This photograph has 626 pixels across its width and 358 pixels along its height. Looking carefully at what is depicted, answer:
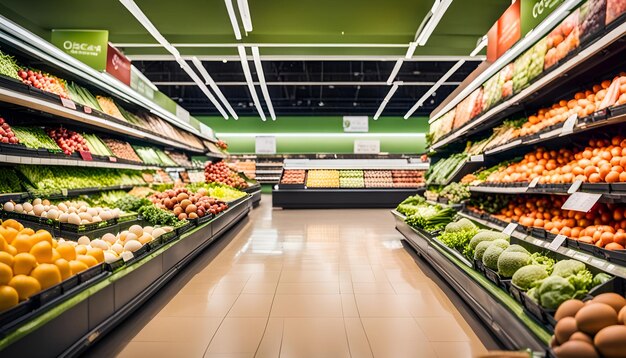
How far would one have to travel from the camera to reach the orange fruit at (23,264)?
1763mm

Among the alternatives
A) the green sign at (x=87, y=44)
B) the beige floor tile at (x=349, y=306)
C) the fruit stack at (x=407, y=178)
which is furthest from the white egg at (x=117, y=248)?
the fruit stack at (x=407, y=178)

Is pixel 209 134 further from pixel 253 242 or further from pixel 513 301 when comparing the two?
pixel 513 301

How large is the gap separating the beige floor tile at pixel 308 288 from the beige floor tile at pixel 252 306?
200 mm

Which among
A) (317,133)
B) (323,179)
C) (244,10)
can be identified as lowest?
(323,179)

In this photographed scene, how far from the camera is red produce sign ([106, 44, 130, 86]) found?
583 cm

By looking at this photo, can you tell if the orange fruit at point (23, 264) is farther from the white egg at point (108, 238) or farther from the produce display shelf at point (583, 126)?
the produce display shelf at point (583, 126)

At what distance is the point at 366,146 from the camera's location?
1703cm

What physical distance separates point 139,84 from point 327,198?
5430mm

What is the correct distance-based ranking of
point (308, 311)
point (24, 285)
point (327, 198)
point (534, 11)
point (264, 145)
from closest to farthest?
point (24, 285) < point (308, 311) < point (534, 11) < point (327, 198) < point (264, 145)

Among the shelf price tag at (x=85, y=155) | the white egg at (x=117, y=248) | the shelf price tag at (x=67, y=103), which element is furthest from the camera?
the shelf price tag at (x=85, y=155)

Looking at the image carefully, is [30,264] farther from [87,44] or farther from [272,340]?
[87,44]

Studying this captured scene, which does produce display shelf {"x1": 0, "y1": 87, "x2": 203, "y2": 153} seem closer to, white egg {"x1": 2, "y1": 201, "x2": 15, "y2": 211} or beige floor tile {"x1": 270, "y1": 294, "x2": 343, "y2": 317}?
white egg {"x1": 2, "y1": 201, "x2": 15, "y2": 211}

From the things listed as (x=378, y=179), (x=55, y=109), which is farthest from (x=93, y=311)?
(x=378, y=179)

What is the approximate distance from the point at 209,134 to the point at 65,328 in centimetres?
1116
